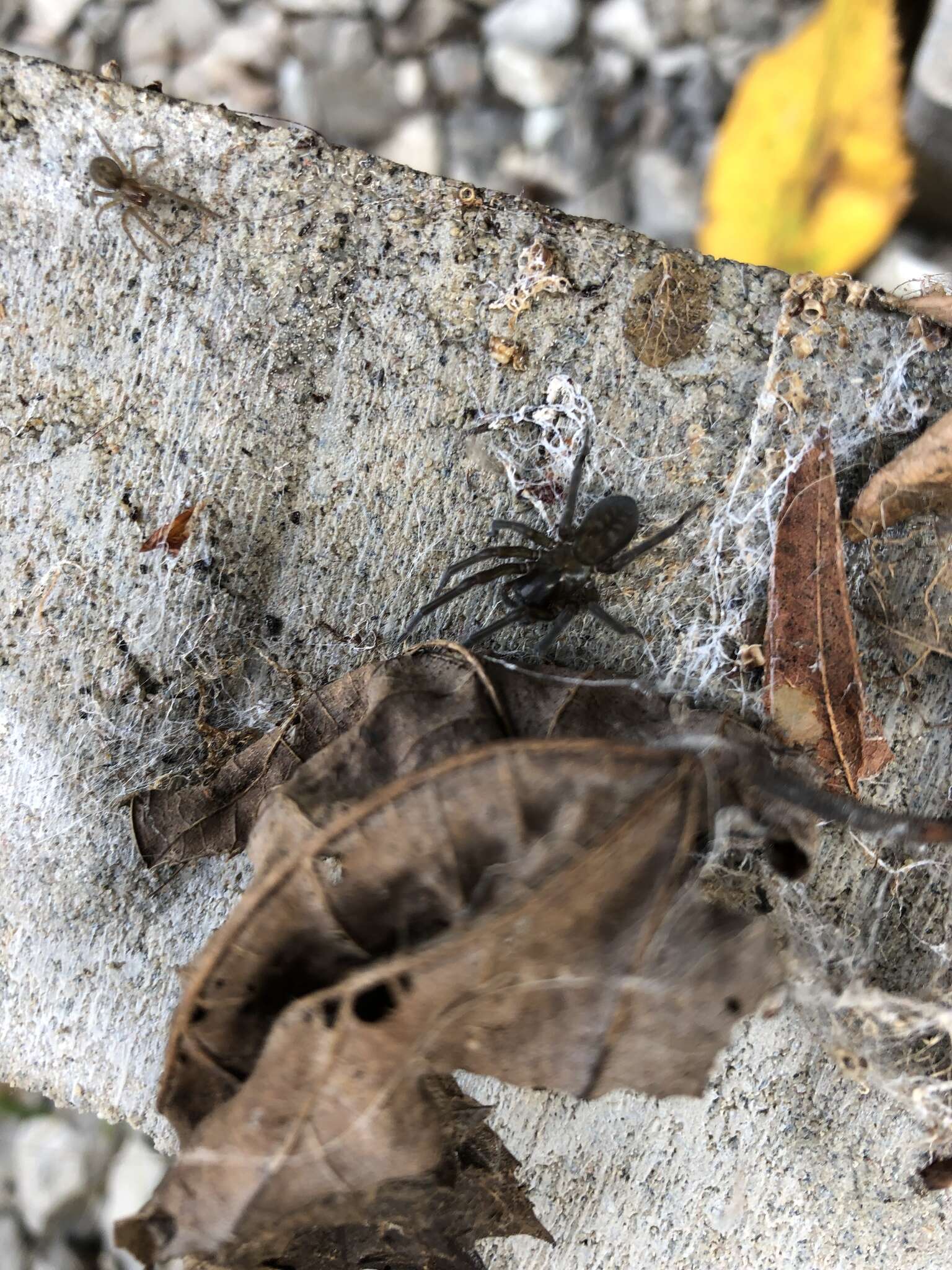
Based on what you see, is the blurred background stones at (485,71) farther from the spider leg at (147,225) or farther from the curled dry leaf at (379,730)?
the curled dry leaf at (379,730)

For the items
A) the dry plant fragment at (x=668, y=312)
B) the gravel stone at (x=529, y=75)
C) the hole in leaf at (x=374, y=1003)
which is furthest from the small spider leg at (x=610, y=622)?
the gravel stone at (x=529, y=75)

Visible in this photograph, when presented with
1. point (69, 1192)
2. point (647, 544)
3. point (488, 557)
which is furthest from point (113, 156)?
point (69, 1192)

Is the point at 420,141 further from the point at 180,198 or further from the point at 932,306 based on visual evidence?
the point at 932,306

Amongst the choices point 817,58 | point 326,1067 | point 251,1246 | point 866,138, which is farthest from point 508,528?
point 817,58

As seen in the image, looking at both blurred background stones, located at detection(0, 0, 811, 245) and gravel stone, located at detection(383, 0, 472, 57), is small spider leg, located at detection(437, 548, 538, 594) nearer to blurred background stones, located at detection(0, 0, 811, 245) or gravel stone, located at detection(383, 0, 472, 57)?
blurred background stones, located at detection(0, 0, 811, 245)

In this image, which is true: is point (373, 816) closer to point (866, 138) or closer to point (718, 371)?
point (718, 371)

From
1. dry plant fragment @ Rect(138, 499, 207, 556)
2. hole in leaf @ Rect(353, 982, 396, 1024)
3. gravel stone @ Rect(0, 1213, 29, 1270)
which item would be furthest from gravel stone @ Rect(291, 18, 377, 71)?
gravel stone @ Rect(0, 1213, 29, 1270)

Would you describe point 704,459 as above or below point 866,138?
below
